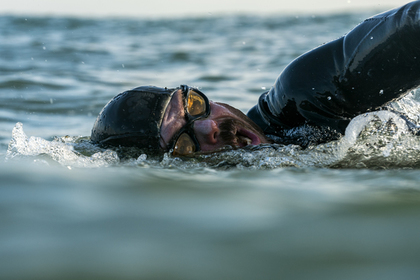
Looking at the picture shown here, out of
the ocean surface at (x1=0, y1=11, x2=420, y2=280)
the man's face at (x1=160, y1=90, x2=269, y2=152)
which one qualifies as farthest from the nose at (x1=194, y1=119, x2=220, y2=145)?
the ocean surface at (x1=0, y1=11, x2=420, y2=280)

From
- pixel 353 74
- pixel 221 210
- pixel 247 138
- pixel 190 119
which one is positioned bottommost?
pixel 221 210

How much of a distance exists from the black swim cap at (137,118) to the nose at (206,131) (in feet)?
0.72

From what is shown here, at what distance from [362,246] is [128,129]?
1596 mm

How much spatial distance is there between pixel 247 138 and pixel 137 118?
65 cm

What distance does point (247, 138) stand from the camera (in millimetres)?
2848

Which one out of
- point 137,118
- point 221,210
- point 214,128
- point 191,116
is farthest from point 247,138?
point 221,210

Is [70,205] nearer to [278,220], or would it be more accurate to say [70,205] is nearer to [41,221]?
[41,221]

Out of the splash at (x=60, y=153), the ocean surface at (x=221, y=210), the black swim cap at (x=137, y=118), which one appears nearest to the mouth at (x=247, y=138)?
the ocean surface at (x=221, y=210)

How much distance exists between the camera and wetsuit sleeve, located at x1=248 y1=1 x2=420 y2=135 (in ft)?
8.13

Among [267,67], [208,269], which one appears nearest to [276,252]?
[208,269]

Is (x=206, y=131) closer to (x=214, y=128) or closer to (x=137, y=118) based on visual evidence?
(x=214, y=128)

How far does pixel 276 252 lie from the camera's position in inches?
57.1

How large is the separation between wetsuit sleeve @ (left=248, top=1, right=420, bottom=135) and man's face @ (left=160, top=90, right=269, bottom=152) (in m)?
0.26

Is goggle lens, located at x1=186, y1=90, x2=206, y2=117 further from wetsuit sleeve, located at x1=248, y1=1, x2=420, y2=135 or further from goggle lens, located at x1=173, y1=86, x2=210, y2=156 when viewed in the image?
wetsuit sleeve, located at x1=248, y1=1, x2=420, y2=135
